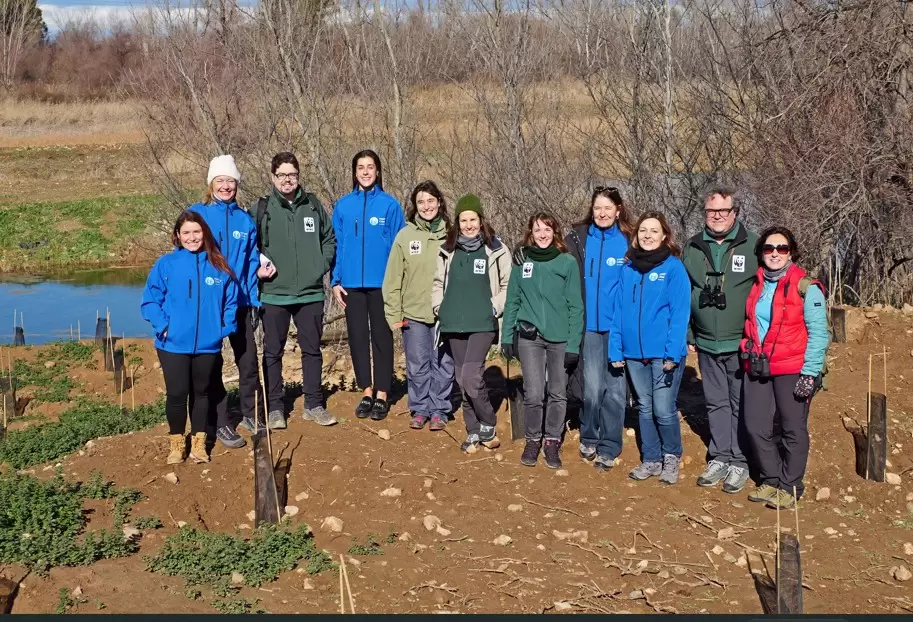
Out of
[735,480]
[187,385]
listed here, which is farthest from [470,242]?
[735,480]

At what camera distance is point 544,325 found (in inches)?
277

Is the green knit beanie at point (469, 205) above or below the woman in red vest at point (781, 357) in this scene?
above

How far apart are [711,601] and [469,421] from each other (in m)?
2.75

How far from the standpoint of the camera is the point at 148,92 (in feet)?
55.0

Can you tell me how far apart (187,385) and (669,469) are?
341 centimetres

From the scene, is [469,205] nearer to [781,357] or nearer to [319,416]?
[319,416]

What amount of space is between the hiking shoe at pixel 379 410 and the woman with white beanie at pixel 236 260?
98 centimetres

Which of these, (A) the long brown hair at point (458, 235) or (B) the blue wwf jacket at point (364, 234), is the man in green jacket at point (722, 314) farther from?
(B) the blue wwf jacket at point (364, 234)

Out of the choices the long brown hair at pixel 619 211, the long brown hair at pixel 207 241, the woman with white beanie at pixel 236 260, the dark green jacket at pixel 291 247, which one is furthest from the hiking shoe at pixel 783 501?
the long brown hair at pixel 207 241

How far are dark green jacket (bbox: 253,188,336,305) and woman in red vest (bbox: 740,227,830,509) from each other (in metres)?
3.18

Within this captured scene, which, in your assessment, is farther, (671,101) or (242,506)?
(671,101)

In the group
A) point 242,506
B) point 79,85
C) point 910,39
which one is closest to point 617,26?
point 910,39

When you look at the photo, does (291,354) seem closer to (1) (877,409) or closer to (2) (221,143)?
(2) (221,143)

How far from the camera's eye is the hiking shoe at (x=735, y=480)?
273 inches
